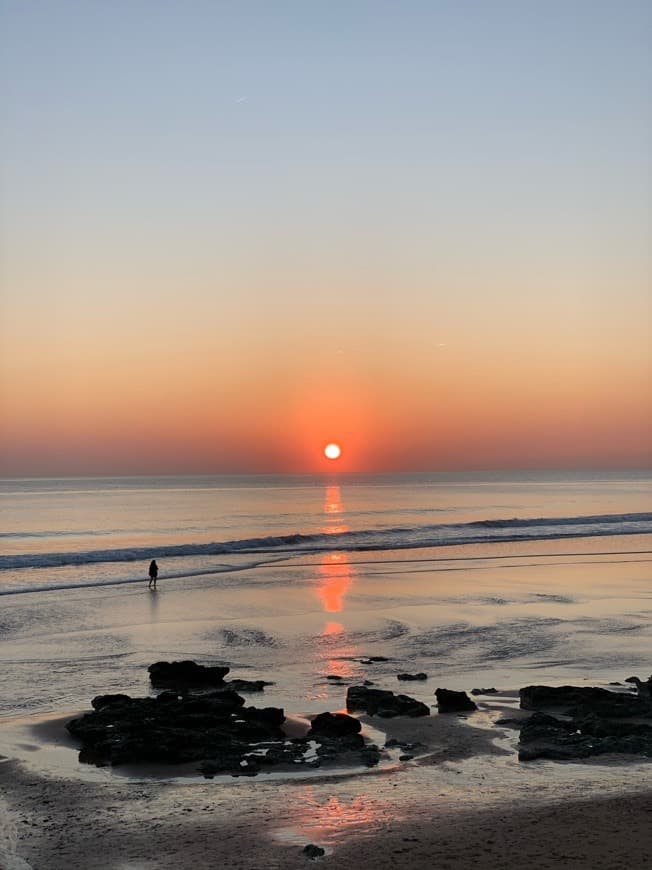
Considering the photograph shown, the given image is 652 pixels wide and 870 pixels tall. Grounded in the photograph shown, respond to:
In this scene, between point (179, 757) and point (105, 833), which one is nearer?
point (105, 833)

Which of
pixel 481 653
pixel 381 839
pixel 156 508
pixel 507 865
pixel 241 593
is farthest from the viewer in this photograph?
pixel 156 508

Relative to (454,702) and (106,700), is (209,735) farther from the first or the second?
(454,702)

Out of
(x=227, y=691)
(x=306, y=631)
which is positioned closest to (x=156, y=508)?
(x=306, y=631)

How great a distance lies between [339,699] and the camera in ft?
60.6

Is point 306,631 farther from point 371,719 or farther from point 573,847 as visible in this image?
point 573,847

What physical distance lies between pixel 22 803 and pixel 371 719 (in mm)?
6561

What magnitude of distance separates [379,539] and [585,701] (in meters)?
52.5

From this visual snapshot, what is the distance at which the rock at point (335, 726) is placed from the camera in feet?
50.2

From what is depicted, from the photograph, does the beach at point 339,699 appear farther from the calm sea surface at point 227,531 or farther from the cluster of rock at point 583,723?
the calm sea surface at point 227,531

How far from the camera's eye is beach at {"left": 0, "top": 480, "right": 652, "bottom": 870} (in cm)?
1096

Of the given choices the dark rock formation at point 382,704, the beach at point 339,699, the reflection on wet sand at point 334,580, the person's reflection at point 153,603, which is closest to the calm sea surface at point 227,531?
the beach at point 339,699

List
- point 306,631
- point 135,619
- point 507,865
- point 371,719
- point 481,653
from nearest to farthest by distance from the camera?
point 507,865
point 371,719
point 481,653
point 306,631
point 135,619

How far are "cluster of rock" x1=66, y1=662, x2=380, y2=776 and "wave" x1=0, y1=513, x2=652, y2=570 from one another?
3555 cm

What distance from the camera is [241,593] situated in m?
36.8
